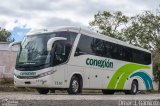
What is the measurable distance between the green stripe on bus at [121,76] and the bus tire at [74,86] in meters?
3.35

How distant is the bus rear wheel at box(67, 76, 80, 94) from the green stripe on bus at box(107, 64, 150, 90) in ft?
11.0

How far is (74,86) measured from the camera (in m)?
15.4

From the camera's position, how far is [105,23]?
180ft

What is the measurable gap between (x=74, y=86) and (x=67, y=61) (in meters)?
1.13

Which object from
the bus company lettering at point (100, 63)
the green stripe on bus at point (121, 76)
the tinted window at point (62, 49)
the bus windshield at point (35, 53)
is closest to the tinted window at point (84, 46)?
the bus company lettering at point (100, 63)

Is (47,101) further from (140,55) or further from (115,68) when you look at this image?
(140,55)

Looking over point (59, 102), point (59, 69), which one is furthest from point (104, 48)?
point (59, 102)

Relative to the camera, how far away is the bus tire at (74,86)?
15.2 m

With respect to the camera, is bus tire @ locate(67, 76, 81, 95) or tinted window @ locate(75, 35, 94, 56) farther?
tinted window @ locate(75, 35, 94, 56)

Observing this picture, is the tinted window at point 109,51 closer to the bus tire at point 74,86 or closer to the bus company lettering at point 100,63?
the bus company lettering at point 100,63

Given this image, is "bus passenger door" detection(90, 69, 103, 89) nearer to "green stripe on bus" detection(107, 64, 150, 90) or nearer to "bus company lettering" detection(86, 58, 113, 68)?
"bus company lettering" detection(86, 58, 113, 68)

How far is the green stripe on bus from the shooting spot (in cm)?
1926

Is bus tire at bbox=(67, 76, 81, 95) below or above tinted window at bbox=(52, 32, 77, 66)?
below

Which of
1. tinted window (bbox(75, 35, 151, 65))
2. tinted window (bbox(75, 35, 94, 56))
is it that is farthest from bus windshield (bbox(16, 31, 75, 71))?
tinted window (bbox(75, 35, 151, 65))
